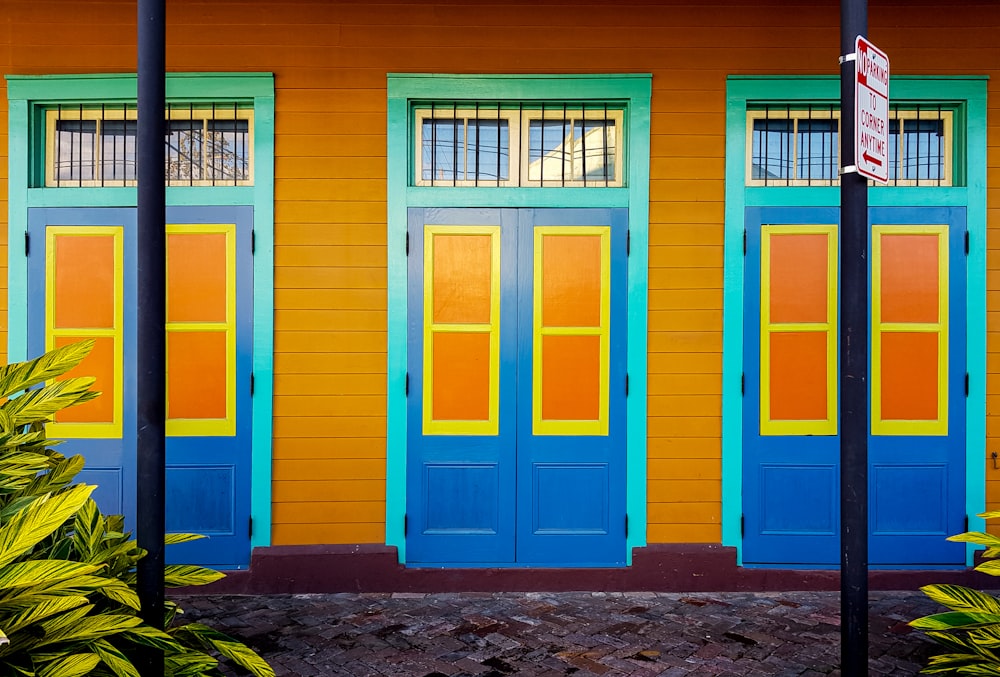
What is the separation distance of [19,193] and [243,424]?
215 centimetres

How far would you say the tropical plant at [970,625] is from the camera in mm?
2980

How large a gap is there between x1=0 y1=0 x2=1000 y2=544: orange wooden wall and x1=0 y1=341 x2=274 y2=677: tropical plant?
1.82 metres

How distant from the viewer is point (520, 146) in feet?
15.7

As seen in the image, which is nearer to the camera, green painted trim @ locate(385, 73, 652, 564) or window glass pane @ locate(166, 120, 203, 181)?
green painted trim @ locate(385, 73, 652, 564)

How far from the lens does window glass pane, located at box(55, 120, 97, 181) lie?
186 inches

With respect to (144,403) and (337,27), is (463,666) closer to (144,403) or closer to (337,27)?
(144,403)

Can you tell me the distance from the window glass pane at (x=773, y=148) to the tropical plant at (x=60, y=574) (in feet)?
13.8

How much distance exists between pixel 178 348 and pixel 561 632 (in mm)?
3082

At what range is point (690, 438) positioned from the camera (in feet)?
15.3

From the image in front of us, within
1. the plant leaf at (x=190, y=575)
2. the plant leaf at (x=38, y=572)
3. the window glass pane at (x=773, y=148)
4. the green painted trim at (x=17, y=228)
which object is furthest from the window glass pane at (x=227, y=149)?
the window glass pane at (x=773, y=148)

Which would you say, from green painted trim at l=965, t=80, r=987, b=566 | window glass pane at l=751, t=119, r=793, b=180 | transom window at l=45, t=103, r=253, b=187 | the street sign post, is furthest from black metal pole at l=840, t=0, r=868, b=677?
transom window at l=45, t=103, r=253, b=187

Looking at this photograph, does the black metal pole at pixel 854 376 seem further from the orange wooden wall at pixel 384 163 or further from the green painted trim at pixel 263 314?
the green painted trim at pixel 263 314

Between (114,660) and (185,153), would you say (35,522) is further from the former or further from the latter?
(185,153)

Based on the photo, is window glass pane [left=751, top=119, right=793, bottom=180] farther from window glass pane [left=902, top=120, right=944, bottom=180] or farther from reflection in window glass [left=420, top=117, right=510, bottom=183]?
reflection in window glass [left=420, top=117, right=510, bottom=183]
